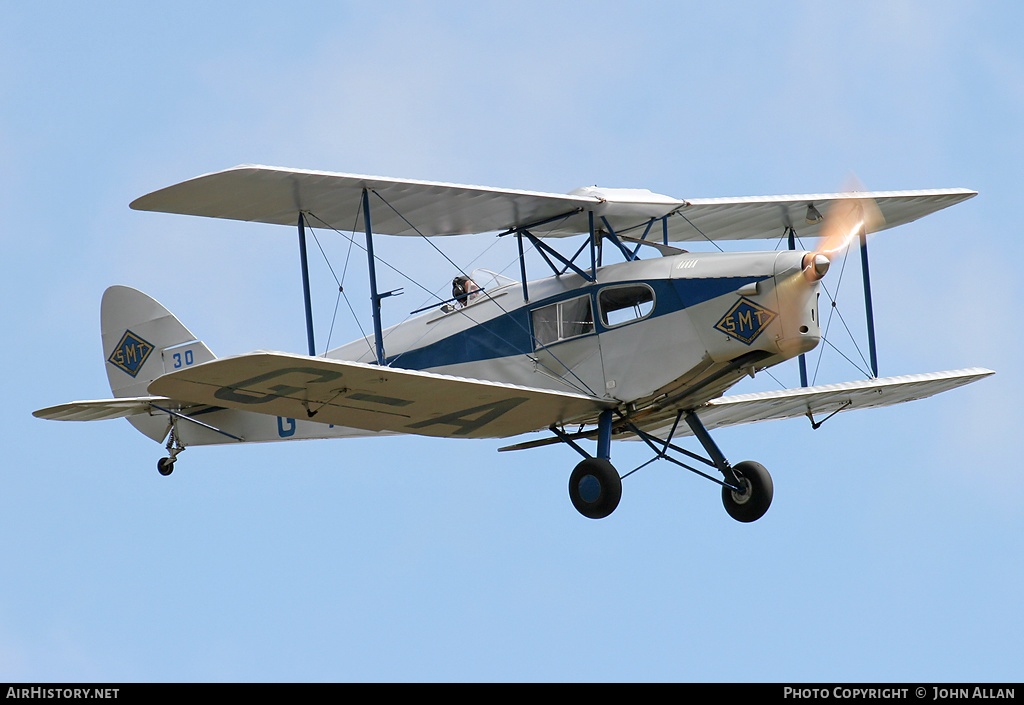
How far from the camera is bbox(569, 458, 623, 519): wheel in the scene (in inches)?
506

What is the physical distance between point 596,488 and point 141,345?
24.7ft

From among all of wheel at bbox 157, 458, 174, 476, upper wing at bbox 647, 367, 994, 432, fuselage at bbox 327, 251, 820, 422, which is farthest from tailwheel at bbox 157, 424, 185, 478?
upper wing at bbox 647, 367, 994, 432

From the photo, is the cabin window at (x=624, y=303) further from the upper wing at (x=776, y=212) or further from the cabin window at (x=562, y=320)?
the upper wing at (x=776, y=212)

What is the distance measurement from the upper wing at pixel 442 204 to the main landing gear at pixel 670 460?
2.09 meters

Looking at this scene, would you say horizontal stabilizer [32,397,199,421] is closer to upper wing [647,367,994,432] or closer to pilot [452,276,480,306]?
pilot [452,276,480,306]

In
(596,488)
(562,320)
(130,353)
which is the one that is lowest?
(596,488)

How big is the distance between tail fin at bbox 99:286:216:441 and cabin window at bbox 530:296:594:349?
18.4 ft

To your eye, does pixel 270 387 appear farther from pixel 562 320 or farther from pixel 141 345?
pixel 141 345

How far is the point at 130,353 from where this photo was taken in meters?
18.0

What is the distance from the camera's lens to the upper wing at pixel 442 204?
498 inches

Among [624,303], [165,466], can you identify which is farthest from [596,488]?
[165,466]
